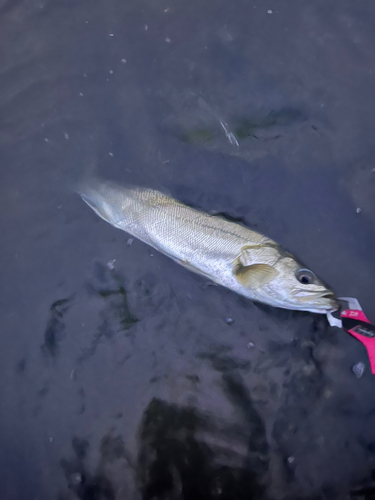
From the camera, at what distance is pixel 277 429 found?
367 centimetres

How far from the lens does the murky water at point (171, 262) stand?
3.60m

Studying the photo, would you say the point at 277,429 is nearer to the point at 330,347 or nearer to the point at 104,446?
the point at 330,347

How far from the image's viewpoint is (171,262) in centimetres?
412

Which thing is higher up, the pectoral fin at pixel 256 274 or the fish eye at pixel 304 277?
the pectoral fin at pixel 256 274

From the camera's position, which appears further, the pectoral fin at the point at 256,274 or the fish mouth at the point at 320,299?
the pectoral fin at the point at 256,274

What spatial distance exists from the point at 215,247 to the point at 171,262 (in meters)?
0.60

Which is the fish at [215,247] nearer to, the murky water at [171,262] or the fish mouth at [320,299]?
the fish mouth at [320,299]

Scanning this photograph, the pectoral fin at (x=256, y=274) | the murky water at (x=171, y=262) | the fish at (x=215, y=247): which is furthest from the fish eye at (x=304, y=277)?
the murky water at (x=171, y=262)

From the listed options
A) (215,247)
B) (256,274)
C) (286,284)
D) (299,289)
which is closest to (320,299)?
(299,289)

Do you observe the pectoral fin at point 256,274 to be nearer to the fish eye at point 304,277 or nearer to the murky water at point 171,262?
the fish eye at point 304,277

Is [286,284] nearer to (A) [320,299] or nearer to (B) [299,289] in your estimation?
(B) [299,289]

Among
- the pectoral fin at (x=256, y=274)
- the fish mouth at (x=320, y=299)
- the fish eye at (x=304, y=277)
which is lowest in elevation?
the fish mouth at (x=320, y=299)

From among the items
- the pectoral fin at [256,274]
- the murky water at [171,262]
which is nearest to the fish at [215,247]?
the pectoral fin at [256,274]

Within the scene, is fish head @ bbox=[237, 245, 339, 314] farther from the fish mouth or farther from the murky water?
the murky water
